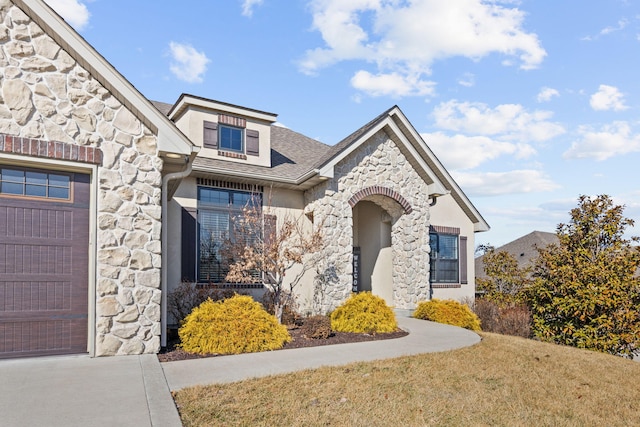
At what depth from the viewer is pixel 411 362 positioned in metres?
7.82

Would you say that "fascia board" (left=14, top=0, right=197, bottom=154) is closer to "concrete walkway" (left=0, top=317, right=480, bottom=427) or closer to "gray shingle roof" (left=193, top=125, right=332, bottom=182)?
"gray shingle roof" (left=193, top=125, right=332, bottom=182)

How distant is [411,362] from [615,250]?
8899 millimetres

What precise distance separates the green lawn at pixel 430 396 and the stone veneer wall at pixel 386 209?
4869mm

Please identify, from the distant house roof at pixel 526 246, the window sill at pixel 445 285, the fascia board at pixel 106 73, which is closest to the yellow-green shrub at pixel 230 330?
the fascia board at pixel 106 73

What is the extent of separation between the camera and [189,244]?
1123 centimetres

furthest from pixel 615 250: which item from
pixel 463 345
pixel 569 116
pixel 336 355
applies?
pixel 336 355

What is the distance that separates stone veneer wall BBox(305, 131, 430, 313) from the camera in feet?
41.4

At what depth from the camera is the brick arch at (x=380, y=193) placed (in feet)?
43.5

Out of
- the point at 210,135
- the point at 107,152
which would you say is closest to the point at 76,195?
the point at 107,152

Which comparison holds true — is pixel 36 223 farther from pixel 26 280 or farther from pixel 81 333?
pixel 81 333

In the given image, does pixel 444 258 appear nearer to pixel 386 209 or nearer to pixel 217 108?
pixel 386 209

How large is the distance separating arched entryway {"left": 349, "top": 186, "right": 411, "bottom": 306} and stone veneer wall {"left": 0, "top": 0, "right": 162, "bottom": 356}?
24.6 feet

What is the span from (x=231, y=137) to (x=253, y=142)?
2.28 feet

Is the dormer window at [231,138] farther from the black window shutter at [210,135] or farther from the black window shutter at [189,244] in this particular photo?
the black window shutter at [189,244]
